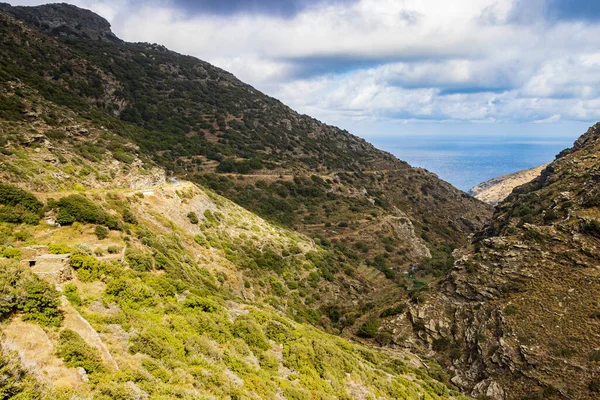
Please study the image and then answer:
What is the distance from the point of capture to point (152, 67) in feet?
358

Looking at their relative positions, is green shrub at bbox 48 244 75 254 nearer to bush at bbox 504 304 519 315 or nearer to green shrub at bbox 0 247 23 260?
green shrub at bbox 0 247 23 260

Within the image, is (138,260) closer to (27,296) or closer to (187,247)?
(27,296)

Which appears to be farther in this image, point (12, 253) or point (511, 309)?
point (511, 309)

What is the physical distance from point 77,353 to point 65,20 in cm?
15744

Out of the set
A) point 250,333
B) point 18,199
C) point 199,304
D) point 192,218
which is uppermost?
point 18,199

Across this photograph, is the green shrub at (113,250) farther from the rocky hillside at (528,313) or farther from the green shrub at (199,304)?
the rocky hillside at (528,313)

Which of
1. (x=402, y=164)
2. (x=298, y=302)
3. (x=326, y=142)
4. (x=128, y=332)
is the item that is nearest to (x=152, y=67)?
(x=326, y=142)

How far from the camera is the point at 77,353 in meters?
8.92

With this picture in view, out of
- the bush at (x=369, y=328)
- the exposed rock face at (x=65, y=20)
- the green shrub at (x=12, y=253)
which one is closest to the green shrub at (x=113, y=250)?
the green shrub at (x=12, y=253)

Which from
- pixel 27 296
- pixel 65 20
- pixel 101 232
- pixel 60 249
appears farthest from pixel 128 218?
pixel 65 20

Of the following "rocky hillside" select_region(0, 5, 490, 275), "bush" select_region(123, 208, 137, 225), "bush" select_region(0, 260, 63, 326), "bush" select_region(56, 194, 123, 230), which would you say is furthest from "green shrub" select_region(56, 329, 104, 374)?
"rocky hillside" select_region(0, 5, 490, 275)

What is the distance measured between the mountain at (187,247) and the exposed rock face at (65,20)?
18873 millimetres

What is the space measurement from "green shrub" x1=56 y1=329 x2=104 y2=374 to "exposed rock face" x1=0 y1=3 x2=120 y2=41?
436ft

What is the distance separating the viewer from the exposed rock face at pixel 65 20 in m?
109
